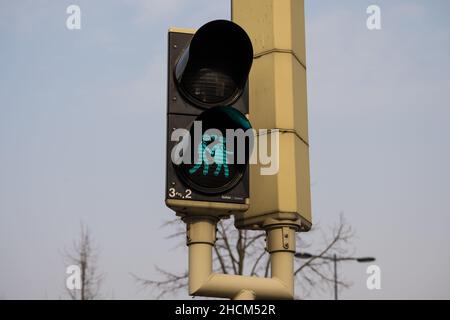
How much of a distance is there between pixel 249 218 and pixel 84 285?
1686cm

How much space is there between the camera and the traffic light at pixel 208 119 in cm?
461

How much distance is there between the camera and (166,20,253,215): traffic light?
15.1ft

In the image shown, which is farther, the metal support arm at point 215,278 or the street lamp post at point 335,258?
the street lamp post at point 335,258

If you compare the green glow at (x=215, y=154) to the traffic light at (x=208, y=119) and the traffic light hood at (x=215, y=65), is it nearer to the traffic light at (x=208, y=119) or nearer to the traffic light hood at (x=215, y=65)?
the traffic light at (x=208, y=119)

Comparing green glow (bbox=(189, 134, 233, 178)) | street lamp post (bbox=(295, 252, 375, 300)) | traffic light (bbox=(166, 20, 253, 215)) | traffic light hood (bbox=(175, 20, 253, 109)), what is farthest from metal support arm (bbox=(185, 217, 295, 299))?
street lamp post (bbox=(295, 252, 375, 300))

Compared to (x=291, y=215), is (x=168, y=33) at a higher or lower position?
higher

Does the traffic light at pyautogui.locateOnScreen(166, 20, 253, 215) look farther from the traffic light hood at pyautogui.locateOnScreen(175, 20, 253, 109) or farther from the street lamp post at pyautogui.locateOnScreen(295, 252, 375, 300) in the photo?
the street lamp post at pyautogui.locateOnScreen(295, 252, 375, 300)

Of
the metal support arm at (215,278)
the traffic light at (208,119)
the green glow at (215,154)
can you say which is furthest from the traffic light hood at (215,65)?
the metal support arm at (215,278)

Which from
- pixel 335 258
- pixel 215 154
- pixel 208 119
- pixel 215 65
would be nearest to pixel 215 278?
pixel 215 154

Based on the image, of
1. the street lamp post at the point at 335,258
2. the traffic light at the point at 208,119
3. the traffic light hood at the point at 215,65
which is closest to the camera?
the traffic light at the point at 208,119

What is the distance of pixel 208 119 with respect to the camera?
15.4 feet
